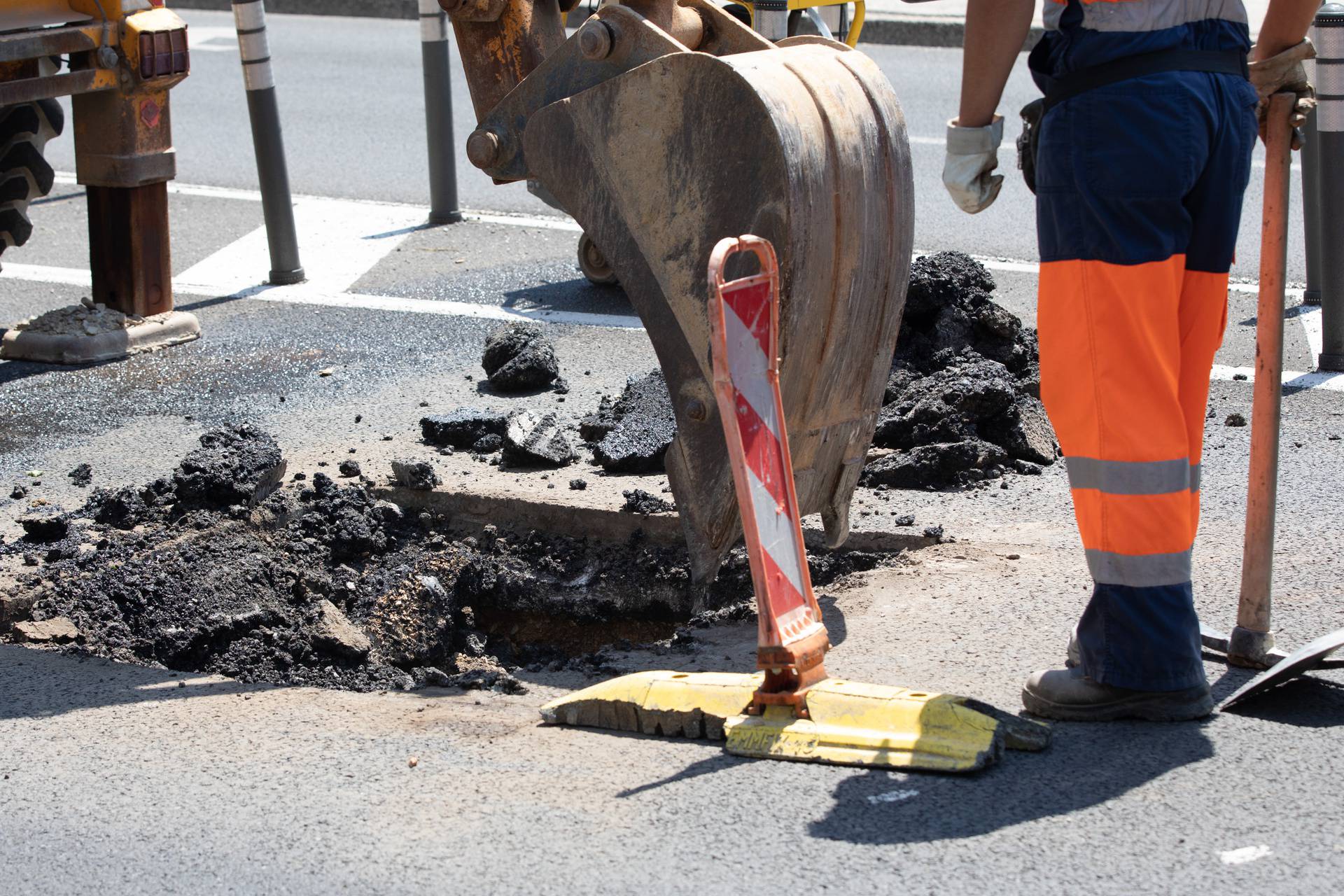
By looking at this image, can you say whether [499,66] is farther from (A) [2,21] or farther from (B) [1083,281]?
(A) [2,21]

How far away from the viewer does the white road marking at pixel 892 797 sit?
2908mm

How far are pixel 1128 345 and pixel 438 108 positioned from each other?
6.21 meters

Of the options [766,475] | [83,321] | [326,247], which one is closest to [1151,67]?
[766,475]

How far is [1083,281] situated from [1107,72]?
45 centimetres

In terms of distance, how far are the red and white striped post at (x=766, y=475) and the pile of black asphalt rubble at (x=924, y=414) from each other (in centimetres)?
182

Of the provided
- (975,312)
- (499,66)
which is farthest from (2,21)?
(975,312)

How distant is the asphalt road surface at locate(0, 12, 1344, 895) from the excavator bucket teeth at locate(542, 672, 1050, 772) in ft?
0.15

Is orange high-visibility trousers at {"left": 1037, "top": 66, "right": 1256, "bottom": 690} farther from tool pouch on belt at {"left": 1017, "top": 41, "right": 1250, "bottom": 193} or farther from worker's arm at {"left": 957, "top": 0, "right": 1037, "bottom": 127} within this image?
worker's arm at {"left": 957, "top": 0, "right": 1037, "bottom": 127}

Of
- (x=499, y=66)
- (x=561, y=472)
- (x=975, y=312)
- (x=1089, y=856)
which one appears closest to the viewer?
(x=1089, y=856)

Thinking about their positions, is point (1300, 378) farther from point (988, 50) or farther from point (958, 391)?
point (988, 50)

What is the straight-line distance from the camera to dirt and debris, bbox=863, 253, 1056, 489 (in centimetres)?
509

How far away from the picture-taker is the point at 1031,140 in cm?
337

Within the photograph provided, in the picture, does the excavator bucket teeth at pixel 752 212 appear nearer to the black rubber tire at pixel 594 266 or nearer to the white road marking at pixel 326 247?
the black rubber tire at pixel 594 266

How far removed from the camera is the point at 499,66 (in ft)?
13.7
